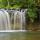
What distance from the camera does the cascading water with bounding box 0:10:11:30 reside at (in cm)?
57

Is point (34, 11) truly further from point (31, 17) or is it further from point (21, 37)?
point (21, 37)

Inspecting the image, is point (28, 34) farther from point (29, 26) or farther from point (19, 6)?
point (19, 6)

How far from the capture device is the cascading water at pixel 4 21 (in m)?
0.57

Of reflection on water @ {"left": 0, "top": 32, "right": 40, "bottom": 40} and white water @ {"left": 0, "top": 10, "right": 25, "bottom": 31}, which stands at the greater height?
white water @ {"left": 0, "top": 10, "right": 25, "bottom": 31}

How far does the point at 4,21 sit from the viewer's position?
574 mm

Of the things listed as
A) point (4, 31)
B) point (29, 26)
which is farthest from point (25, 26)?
point (4, 31)

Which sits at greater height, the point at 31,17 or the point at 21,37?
the point at 31,17

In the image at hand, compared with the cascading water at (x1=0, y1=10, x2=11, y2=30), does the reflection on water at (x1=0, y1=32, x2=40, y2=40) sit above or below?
below

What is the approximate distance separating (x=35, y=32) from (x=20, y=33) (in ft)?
0.28

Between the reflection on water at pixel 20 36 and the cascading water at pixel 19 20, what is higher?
the cascading water at pixel 19 20

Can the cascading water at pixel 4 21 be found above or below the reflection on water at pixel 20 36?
above

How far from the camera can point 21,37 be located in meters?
0.56

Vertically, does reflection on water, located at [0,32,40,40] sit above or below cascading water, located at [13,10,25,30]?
below

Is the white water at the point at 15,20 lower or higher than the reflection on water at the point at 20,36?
higher
